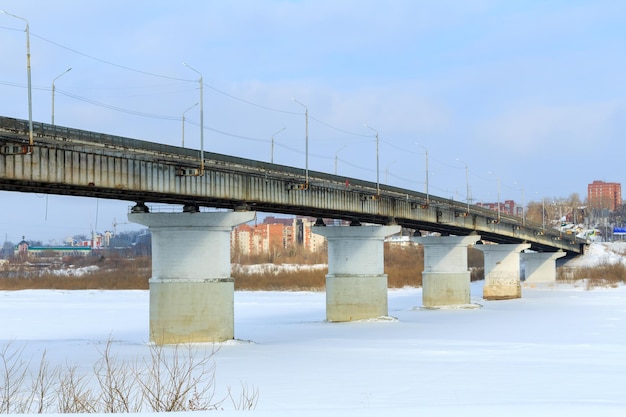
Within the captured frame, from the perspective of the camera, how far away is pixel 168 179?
41688mm

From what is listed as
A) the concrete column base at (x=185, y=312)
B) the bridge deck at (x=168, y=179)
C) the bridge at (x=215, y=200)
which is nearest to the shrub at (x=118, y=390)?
the concrete column base at (x=185, y=312)

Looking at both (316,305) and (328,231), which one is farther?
(316,305)

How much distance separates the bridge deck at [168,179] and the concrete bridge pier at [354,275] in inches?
62.3

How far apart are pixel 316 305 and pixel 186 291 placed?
46.0 m

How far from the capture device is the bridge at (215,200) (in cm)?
3466

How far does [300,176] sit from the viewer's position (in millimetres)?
52938

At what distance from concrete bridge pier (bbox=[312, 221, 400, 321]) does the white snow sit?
1.73 meters

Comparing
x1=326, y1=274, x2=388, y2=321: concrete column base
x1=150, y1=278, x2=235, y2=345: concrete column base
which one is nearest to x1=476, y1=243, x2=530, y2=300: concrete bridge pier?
x1=326, y1=274, x2=388, y2=321: concrete column base

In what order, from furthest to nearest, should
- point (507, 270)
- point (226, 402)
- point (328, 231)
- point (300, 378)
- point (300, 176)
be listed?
point (507, 270), point (328, 231), point (300, 176), point (300, 378), point (226, 402)

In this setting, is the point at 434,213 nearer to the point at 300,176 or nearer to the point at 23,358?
the point at 300,176

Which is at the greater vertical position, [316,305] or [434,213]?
[434,213]

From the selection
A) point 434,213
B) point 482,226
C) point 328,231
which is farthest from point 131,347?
point 482,226

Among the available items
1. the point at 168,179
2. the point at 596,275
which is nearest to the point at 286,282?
the point at 596,275

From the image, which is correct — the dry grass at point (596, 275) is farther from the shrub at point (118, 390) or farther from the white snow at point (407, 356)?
the shrub at point (118, 390)
